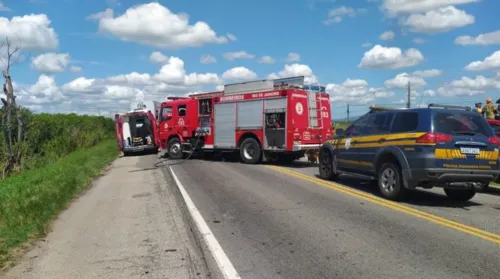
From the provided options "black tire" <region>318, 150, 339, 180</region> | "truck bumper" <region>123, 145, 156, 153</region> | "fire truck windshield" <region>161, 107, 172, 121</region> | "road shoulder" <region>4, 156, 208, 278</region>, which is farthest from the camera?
"truck bumper" <region>123, 145, 156, 153</region>

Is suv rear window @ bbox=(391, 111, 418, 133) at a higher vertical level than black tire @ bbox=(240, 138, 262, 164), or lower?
higher

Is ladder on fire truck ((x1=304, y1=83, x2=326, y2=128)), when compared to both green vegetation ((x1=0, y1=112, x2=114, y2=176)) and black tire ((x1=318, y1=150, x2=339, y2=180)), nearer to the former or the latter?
black tire ((x1=318, y1=150, x2=339, y2=180))

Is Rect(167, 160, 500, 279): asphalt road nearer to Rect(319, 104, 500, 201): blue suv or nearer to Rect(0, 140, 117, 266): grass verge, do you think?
Rect(319, 104, 500, 201): blue suv

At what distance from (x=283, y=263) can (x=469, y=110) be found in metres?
5.57

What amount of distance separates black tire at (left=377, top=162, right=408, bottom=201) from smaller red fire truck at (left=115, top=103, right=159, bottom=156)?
19.6 m

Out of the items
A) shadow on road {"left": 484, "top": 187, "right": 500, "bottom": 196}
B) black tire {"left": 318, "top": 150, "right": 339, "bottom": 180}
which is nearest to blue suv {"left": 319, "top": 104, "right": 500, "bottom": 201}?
shadow on road {"left": 484, "top": 187, "right": 500, "bottom": 196}

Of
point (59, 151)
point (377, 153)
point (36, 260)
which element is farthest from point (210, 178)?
point (59, 151)

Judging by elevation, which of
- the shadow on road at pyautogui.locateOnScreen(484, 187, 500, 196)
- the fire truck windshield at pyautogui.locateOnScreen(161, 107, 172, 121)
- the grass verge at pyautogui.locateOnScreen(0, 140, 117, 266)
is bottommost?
the shadow on road at pyautogui.locateOnScreen(484, 187, 500, 196)

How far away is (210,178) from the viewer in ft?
Result: 43.7

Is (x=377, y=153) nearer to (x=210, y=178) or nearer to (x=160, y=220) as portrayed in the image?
(x=160, y=220)

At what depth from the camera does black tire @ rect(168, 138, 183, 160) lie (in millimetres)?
21378

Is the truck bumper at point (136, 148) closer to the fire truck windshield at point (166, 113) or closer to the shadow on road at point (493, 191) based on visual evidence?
the fire truck windshield at point (166, 113)

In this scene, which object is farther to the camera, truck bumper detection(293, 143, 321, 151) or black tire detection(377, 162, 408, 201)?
truck bumper detection(293, 143, 321, 151)

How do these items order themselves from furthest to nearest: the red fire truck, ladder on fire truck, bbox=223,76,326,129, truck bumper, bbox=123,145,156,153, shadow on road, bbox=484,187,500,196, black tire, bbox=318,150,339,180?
1. truck bumper, bbox=123,145,156,153
2. ladder on fire truck, bbox=223,76,326,129
3. the red fire truck
4. black tire, bbox=318,150,339,180
5. shadow on road, bbox=484,187,500,196
